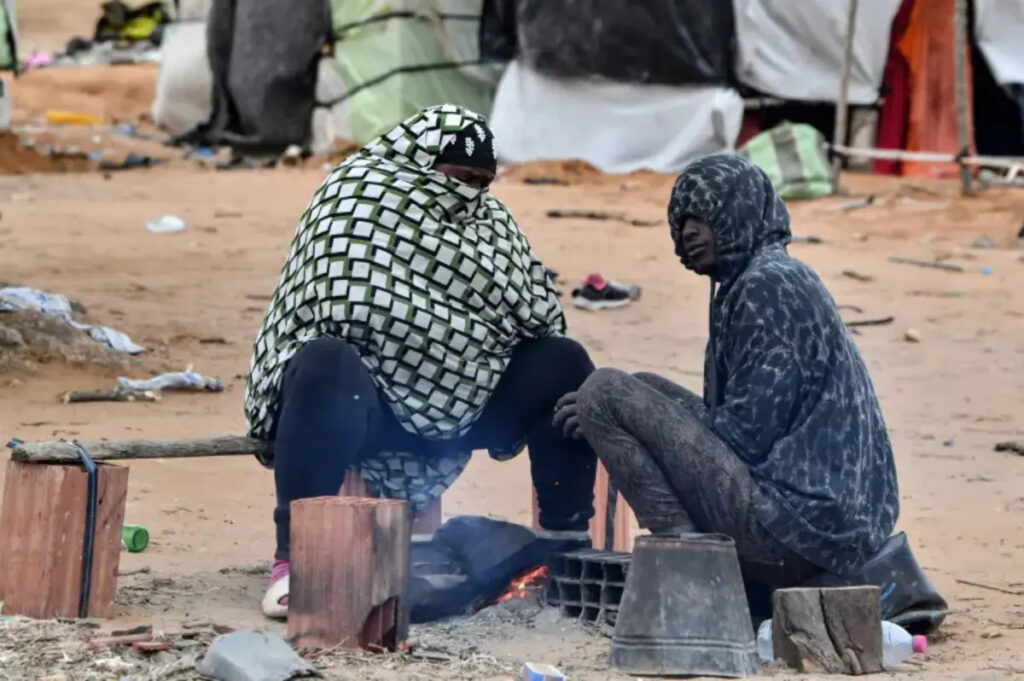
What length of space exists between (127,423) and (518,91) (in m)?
8.84

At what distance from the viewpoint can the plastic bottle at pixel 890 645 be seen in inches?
141

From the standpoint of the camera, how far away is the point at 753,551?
3684mm

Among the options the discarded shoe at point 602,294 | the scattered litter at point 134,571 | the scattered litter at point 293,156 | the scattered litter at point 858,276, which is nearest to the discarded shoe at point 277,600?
the scattered litter at point 134,571

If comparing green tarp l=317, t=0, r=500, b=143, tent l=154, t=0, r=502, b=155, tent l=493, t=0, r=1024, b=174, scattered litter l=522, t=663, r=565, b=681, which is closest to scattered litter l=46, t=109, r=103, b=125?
tent l=154, t=0, r=502, b=155

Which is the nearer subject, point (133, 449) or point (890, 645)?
point (890, 645)

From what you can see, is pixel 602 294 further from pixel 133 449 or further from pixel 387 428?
pixel 133 449

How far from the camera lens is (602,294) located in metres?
8.57

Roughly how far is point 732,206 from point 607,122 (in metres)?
10.7

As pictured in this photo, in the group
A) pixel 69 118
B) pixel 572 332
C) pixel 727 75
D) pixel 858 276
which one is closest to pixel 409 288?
pixel 572 332

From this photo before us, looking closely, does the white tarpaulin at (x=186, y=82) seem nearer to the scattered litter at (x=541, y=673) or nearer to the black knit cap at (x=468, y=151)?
the black knit cap at (x=468, y=151)

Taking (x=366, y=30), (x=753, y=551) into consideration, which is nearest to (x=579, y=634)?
(x=753, y=551)

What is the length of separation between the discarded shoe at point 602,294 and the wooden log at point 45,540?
16.7 ft

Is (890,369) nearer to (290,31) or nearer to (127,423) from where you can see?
(127,423)

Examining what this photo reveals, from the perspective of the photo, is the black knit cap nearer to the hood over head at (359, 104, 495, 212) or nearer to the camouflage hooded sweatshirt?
the hood over head at (359, 104, 495, 212)
